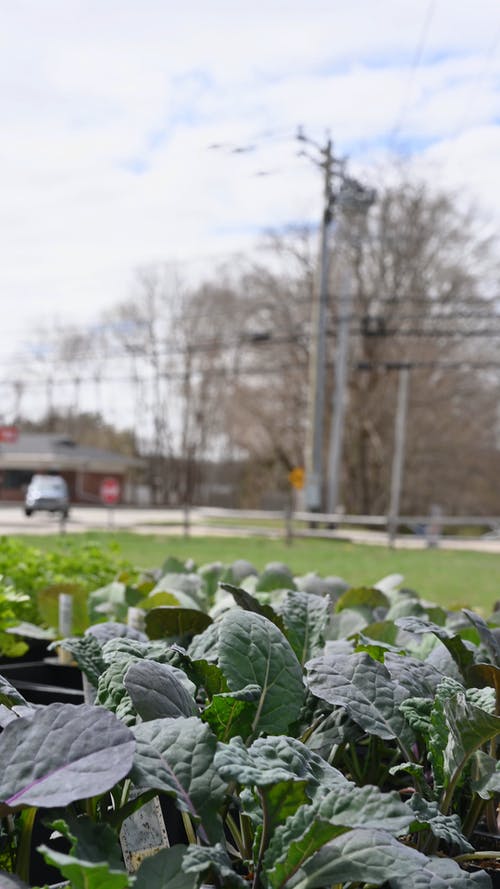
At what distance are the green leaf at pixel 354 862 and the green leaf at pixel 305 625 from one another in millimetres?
860

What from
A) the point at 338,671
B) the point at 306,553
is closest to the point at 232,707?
the point at 338,671

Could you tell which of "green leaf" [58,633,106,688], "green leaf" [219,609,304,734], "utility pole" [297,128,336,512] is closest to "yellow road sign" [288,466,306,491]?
"utility pole" [297,128,336,512]

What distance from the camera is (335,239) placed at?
1427 inches

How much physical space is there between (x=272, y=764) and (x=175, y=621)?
108cm

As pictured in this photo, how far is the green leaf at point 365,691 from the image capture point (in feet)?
4.90

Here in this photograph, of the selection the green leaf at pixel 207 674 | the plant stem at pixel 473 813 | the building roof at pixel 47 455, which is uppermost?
the building roof at pixel 47 455

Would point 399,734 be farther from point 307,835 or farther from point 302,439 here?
point 302,439

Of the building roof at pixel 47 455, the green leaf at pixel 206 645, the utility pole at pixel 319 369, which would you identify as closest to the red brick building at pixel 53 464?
the building roof at pixel 47 455

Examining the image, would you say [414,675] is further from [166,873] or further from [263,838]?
[166,873]

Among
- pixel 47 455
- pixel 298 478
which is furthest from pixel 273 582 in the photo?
pixel 47 455

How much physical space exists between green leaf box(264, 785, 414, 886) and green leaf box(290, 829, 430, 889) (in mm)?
11

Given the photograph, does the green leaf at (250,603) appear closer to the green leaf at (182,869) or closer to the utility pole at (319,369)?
the green leaf at (182,869)

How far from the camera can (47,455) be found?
50.7 metres

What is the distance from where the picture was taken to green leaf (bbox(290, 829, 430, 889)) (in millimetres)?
1089
